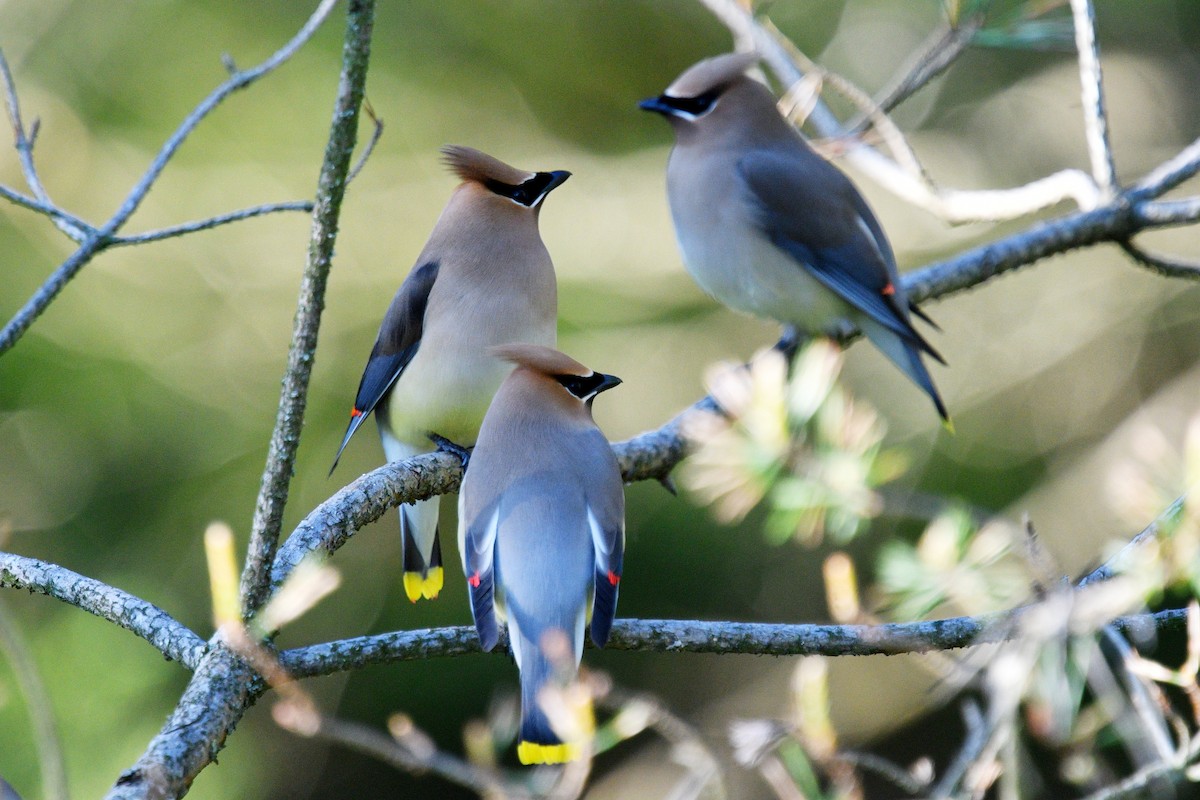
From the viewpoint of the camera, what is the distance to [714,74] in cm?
347

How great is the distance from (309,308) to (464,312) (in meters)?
1.47

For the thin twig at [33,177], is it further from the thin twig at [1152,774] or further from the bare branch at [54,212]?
the thin twig at [1152,774]

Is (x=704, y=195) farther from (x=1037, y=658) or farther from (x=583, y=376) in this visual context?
(x=1037, y=658)

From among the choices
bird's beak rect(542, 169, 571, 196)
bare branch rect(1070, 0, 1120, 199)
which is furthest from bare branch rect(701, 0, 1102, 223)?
bird's beak rect(542, 169, 571, 196)

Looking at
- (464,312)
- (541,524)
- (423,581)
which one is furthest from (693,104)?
(541,524)

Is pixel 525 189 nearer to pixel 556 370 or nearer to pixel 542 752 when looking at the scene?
pixel 556 370

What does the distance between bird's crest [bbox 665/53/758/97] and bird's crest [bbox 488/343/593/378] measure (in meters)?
1.10

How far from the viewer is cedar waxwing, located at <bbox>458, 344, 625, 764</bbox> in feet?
7.14

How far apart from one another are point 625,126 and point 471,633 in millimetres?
3880

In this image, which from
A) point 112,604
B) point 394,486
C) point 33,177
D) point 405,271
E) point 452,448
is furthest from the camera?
point 405,271

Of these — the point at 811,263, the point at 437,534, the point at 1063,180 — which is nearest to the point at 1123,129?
the point at 1063,180

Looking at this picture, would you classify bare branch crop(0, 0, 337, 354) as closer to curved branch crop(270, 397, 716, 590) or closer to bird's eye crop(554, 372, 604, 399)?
curved branch crop(270, 397, 716, 590)

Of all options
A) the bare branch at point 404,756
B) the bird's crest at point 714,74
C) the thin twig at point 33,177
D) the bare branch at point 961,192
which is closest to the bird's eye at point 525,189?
the bird's crest at point 714,74

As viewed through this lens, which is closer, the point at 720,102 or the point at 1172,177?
the point at 1172,177
